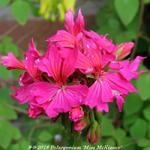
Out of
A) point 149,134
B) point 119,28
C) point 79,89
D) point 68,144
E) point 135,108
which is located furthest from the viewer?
point 119,28

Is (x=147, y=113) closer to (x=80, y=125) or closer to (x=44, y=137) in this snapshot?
(x=44, y=137)

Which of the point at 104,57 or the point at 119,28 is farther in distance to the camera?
the point at 119,28

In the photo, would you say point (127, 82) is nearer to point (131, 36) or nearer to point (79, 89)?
point (79, 89)

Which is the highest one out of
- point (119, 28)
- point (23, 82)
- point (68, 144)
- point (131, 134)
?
point (23, 82)

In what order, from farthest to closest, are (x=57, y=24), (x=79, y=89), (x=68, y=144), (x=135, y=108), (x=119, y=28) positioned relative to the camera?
(x=57, y=24)
(x=119, y=28)
(x=135, y=108)
(x=68, y=144)
(x=79, y=89)

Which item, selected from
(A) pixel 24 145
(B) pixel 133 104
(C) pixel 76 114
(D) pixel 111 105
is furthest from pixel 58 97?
(D) pixel 111 105

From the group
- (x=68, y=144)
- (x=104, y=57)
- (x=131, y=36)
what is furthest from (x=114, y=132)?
(x=104, y=57)
